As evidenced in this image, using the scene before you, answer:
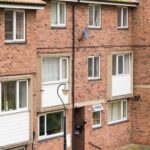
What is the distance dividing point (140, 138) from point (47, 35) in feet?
33.7

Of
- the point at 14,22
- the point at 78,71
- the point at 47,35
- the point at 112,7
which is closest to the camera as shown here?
the point at 14,22

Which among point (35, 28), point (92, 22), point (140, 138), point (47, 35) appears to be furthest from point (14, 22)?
point (140, 138)

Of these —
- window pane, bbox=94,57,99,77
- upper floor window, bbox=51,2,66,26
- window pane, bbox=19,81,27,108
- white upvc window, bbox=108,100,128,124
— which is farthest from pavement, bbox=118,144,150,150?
window pane, bbox=19,81,27,108

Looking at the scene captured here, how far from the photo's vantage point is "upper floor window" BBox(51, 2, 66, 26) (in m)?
28.6

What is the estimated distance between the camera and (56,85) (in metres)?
28.5

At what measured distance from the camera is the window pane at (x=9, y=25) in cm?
2461

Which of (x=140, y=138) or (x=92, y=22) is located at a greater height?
(x=92, y=22)

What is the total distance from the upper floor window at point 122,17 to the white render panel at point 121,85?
3011 millimetres

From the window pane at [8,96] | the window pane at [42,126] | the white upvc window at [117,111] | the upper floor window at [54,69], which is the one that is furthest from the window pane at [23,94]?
the white upvc window at [117,111]

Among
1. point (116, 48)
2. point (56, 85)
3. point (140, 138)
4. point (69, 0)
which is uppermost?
point (69, 0)

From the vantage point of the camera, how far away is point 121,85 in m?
33.7

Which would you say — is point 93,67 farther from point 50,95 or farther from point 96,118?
point 50,95

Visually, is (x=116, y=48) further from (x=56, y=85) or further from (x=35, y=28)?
(x=35, y=28)

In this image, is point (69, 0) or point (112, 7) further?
point (112, 7)
